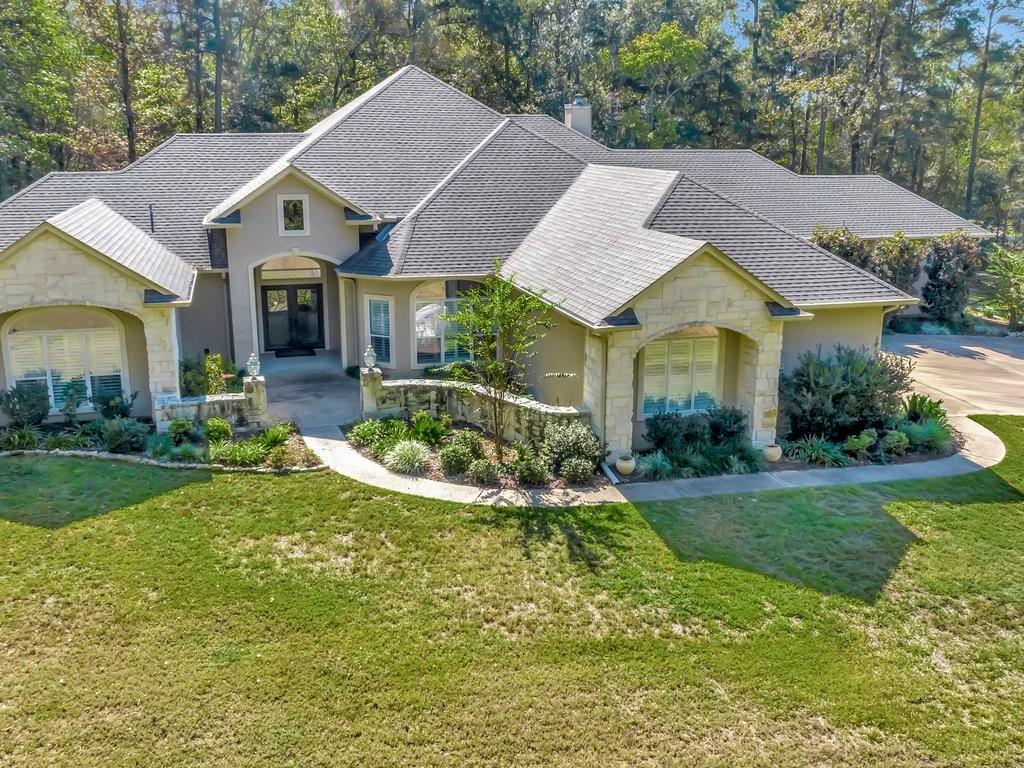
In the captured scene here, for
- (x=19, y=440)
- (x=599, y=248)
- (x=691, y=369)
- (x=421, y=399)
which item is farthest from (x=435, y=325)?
(x=19, y=440)

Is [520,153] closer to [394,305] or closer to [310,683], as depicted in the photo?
[394,305]

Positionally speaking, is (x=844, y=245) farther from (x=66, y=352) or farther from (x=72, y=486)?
(x=72, y=486)

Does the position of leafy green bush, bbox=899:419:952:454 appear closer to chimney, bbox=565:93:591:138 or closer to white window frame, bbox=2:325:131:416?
white window frame, bbox=2:325:131:416

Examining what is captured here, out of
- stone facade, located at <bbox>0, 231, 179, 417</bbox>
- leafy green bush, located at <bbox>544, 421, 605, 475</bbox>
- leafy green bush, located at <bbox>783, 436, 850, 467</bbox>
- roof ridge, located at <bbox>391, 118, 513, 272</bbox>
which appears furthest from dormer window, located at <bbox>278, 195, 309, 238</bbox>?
leafy green bush, located at <bbox>783, 436, 850, 467</bbox>

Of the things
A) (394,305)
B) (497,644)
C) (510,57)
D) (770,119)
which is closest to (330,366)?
(394,305)

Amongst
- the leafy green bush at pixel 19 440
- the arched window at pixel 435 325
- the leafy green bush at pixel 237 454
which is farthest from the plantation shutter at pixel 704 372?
the leafy green bush at pixel 19 440

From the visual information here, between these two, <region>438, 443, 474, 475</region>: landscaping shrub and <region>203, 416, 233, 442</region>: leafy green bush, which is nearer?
<region>438, 443, 474, 475</region>: landscaping shrub
